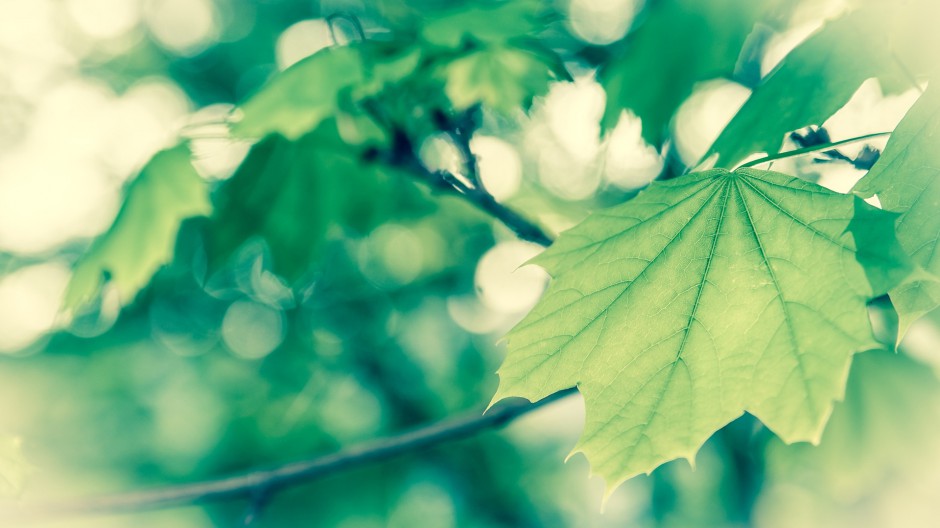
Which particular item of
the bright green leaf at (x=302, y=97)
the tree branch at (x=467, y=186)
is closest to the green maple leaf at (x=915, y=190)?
the tree branch at (x=467, y=186)

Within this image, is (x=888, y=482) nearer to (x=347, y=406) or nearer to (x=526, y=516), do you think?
(x=526, y=516)

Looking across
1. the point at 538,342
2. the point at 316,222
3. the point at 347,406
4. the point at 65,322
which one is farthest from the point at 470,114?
the point at 347,406

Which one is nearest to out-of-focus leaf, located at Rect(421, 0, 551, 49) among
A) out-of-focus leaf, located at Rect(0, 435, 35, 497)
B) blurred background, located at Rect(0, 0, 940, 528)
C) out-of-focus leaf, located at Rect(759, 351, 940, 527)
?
out-of-focus leaf, located at Rect(0, 435, 35, 497)

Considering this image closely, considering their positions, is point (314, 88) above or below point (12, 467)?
above

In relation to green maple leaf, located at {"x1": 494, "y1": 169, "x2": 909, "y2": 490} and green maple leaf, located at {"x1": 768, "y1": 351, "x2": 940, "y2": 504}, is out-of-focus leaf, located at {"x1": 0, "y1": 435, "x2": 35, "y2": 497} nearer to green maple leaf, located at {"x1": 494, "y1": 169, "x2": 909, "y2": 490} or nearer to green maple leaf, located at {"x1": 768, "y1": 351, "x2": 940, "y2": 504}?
green maple leaf, located at {"x1": 494, "y1": 169, "x2": 909, "y2": 490}

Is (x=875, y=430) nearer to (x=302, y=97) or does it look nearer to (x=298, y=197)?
(x=298, y=197)

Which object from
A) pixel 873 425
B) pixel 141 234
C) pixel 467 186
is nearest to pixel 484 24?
pixel 467 186

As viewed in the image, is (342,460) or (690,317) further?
(342,460)
